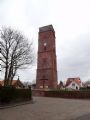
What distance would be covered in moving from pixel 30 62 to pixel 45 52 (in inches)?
977

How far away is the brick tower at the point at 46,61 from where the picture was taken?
53688 mm

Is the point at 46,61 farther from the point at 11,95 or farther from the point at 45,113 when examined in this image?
the point at 45,113

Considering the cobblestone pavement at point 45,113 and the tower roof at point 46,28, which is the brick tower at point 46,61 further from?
the cobblestone pavement at point 45,113

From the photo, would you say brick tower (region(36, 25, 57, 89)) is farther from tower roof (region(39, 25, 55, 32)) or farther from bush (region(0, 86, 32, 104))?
bush (region(0, 86, 32, 104))

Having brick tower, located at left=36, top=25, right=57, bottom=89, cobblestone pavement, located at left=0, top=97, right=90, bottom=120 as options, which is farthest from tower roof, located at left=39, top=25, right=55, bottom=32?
cobblestone pavement, located at left=0, top=97, right=90, bottom=120

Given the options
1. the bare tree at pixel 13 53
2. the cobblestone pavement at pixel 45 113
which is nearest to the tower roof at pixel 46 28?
the bare tree at pixel 13 53

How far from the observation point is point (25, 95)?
24984 millimetres

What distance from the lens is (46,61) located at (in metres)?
54.9

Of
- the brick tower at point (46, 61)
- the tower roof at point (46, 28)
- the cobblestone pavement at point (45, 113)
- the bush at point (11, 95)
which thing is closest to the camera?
the cobblestone pavement at point (45, 113)

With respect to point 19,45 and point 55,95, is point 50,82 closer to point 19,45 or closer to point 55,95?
point 55,95

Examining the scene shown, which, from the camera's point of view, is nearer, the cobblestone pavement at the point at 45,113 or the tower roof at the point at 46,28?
the cobblestone pavement at the point at 45,113

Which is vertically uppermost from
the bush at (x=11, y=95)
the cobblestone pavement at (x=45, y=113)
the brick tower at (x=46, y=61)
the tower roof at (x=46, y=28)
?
the tower roof at (x=46, y=28)

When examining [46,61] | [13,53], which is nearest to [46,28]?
[46,61]

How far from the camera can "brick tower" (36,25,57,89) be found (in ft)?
176
